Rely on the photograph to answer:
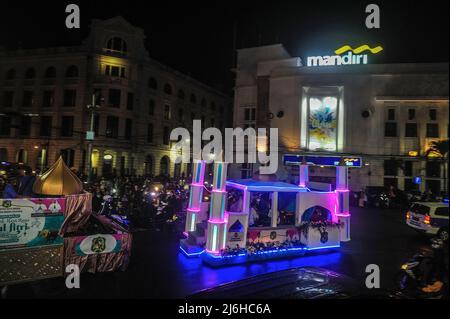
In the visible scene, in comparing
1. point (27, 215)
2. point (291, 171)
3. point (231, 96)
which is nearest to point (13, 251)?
point (27, 215)

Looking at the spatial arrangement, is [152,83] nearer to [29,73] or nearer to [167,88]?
[167,88]

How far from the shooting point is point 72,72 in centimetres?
3650

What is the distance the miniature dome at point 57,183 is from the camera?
29.5ft

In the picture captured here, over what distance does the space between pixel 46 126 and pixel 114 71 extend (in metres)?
10.1

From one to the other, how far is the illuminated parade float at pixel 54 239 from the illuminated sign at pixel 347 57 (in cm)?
3010

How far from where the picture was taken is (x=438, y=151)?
10.9 feet

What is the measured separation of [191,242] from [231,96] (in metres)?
49.4

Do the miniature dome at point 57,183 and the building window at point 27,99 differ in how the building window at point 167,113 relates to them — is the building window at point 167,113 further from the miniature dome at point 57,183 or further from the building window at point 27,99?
the miniature dome at point 57,183

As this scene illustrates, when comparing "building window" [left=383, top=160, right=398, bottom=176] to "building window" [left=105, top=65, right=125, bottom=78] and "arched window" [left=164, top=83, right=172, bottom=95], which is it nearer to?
"arched window" [left=164, top=83, right=172, bottom=95]

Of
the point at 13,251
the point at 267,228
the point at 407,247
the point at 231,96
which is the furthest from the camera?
the point at 231,96

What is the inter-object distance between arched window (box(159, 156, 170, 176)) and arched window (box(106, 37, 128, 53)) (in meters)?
14.6

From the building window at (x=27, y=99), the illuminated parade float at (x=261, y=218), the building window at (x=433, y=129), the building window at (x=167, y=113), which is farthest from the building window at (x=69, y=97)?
the building window at (x=433, y=129)
